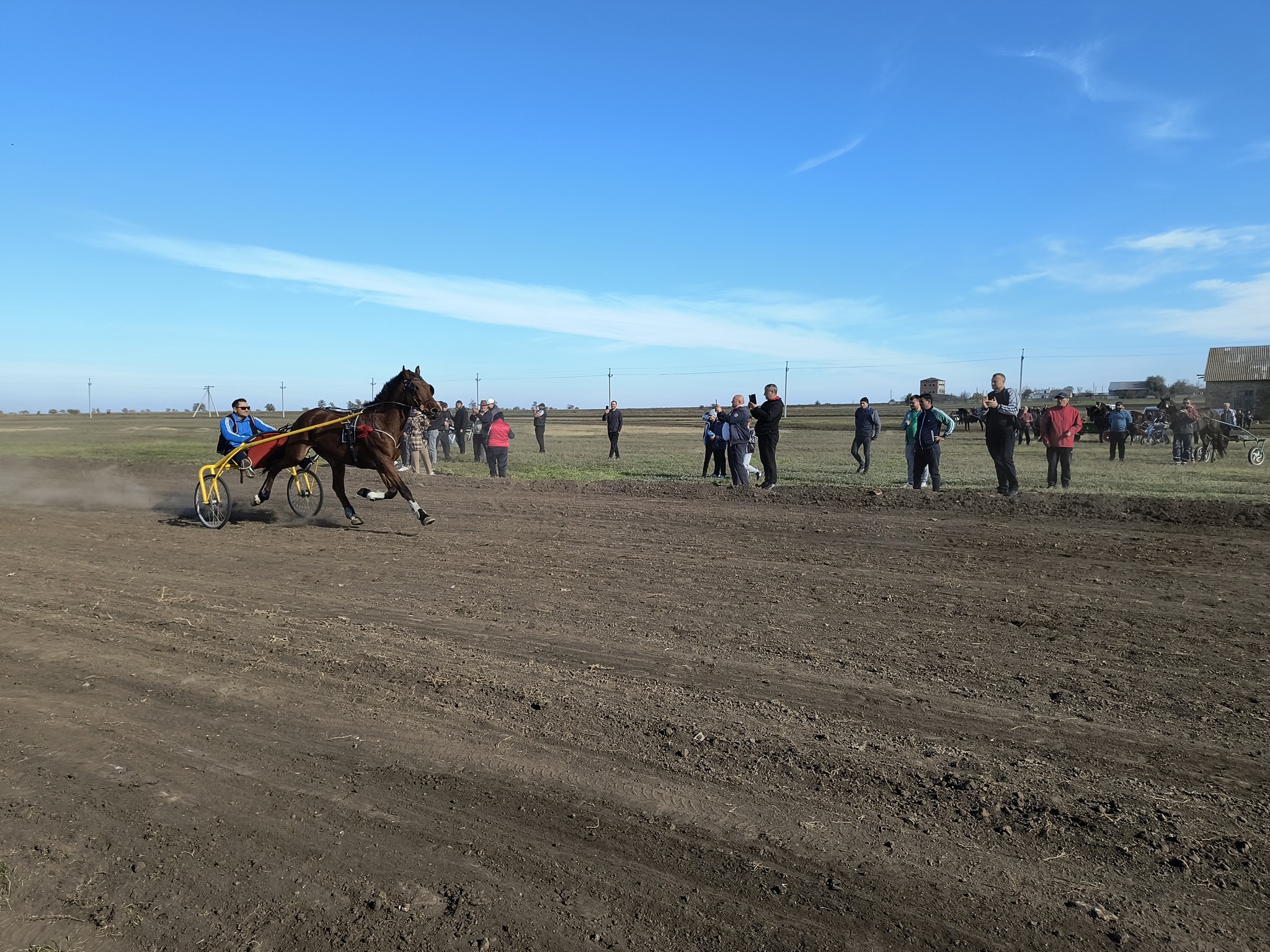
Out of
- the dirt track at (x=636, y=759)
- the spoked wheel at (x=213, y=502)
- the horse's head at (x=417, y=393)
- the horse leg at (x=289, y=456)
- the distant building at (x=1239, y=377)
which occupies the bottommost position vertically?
the dirt track at (x=636, y=759)

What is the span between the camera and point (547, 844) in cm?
362

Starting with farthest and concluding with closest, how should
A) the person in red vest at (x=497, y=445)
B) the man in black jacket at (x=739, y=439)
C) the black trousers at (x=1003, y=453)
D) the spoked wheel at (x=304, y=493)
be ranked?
the person in red vest at (x=497, y=445), the man in black jacket at (x=739, y=439), the black trousers at (x=1003, y=453), the spoked wheel at (x=304, y=493)

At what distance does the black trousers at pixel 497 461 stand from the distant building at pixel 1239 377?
57410mm

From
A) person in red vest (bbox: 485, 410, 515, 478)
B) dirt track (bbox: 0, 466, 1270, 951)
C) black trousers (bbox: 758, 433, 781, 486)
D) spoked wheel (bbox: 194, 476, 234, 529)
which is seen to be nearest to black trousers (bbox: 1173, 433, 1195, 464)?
black trousers (bbox: 758, 433, 781, 486)

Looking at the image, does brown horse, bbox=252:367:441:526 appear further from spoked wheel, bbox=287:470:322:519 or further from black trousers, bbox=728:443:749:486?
black trousers, bbox=728:443:749:486

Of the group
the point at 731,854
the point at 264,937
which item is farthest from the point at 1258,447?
the point at 264,937

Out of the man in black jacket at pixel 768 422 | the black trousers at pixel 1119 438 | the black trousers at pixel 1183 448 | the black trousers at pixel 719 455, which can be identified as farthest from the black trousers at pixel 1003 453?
the black trousers at pixel 1183 448

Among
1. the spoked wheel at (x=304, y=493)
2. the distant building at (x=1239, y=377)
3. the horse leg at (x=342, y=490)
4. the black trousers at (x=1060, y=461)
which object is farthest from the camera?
the distant building at (x=1239, y=377)

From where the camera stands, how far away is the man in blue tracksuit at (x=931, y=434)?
51.4 feet

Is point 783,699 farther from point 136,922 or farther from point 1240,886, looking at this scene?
point 136,922

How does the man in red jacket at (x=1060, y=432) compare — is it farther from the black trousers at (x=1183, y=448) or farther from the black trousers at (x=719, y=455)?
the black trousers at (x=1183, y=448)

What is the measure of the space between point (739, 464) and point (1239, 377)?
6069 cm

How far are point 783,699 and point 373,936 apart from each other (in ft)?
9.46

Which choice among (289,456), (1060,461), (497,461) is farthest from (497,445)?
(1060,461)
